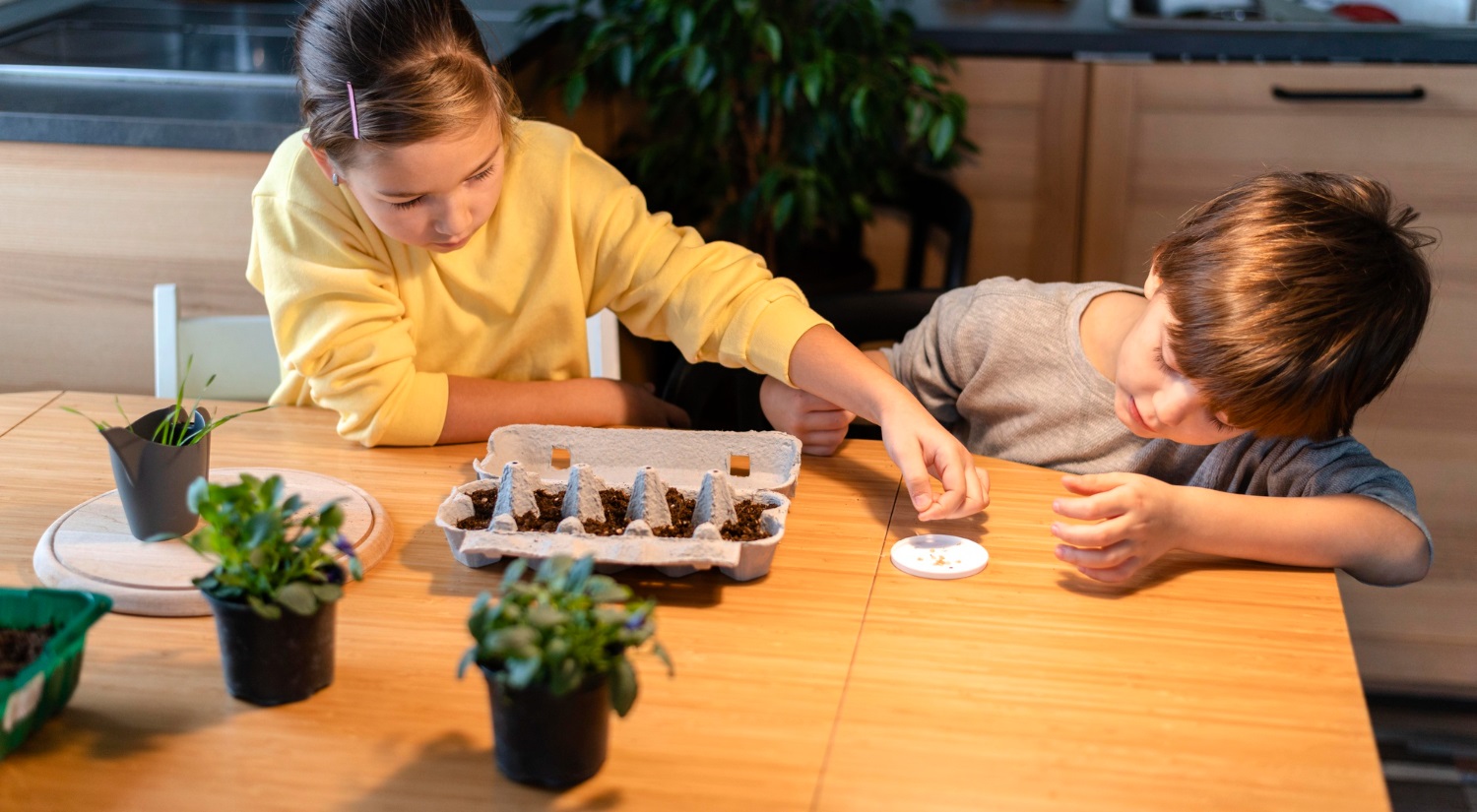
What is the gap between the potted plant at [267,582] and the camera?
78 cm

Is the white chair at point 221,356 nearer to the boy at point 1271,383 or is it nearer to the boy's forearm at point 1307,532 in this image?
the boy at point 1271,383

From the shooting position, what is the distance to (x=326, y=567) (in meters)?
0.82

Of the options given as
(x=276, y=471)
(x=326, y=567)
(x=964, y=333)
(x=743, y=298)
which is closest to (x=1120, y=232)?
(x=964, y=333)

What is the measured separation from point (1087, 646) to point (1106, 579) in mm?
102

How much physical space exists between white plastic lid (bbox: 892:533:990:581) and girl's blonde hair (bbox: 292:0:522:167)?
0.54 metres

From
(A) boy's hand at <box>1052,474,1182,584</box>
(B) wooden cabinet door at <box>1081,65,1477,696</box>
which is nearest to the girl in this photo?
(A) boy's hand at <box>1052,474,1182,584</box>

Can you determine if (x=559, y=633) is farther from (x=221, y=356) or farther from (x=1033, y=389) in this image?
(x=221, y=356)

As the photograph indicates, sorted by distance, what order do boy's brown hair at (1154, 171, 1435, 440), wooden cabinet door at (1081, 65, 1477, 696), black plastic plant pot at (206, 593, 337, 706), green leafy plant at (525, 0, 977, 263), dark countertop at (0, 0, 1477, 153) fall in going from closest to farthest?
black plastic plant pot at (206, 593, 337, 706) < boy's brown hair at (1154, 171, 1435, 440) < dark countertop at (0, 0, 1477, 153) < green leafy plant at (525, 0, 977, 263) < wooden cabinet door at (1081, 65, 1477, 696)

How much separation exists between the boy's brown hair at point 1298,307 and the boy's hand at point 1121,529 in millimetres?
117

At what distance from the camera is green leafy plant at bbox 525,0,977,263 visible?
2154mm

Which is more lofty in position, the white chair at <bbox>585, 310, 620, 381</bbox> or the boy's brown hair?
the boy's brown hair

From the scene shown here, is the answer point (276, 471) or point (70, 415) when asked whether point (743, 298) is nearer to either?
point (276, 471)

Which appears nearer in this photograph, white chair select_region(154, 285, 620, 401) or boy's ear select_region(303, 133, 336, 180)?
boy's ear select_region(303, 133, 336, 180)

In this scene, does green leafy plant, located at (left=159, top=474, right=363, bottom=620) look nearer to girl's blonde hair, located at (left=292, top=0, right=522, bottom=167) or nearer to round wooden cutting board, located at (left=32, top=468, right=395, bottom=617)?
round wooden cutting board, located at (left=32, top=468, right=395, bottom=617)
